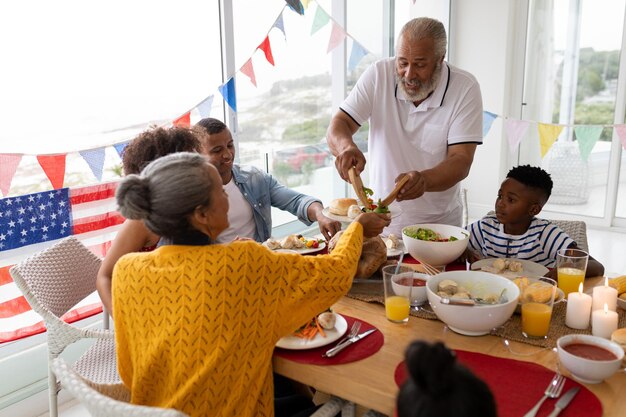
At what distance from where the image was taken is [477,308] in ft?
4.46

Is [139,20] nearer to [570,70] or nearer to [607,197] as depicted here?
[570,70]

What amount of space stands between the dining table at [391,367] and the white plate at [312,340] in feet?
0.14

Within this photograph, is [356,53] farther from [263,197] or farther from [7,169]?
Result: [7,169]

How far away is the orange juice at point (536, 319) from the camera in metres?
1.40

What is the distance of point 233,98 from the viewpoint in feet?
10.6

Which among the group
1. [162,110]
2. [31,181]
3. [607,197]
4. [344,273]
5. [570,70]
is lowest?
[607,197]

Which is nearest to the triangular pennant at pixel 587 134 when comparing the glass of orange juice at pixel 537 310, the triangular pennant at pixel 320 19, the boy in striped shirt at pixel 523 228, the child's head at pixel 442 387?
the triangular pennant at pixel 320 19

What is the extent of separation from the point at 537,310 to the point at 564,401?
32 cm

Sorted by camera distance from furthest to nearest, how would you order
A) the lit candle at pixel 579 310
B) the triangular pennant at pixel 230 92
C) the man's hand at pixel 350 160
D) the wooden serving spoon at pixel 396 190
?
the triangular pennant at pixel 230 92, the man's hand at pixel 350 160, the wooden serving spoon at pixel 396 190, the lit candle at pixel 579 310

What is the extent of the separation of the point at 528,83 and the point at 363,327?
4976 mm

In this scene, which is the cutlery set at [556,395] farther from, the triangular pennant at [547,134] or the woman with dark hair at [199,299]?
the triangular pennant at [547,134]

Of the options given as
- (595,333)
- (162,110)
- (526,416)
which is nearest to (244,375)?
(526,416)


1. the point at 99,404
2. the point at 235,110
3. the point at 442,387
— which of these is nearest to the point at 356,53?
the point at 235,110

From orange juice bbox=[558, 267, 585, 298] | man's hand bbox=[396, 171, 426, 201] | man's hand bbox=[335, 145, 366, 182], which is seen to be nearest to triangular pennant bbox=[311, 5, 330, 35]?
man's hand bbox=[335, 145, 366, 182]
